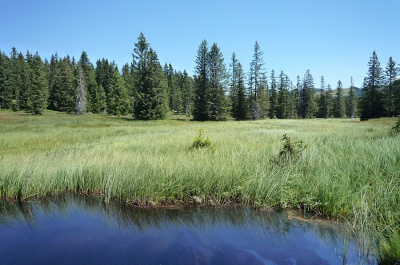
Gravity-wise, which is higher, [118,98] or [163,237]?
[118,98]

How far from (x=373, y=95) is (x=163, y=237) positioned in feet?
215

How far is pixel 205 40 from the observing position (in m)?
58.0

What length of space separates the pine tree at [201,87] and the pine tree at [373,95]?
34.2 metres

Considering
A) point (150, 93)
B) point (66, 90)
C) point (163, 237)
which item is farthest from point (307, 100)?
point (163, 237)

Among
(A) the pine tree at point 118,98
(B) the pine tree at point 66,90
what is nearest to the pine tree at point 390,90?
(A) the pine tree at point 118,98

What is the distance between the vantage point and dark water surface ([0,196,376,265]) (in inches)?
165

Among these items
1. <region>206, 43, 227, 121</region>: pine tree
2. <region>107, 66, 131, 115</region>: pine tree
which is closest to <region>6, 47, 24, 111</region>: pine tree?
<region>107, 66, 131, 115</region>: pine tree

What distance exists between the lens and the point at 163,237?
16.4ft

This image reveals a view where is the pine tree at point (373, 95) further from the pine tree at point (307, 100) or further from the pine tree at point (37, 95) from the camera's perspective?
the pine tree at point (37, 95)

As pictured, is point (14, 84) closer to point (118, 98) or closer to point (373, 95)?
point (118, 98)

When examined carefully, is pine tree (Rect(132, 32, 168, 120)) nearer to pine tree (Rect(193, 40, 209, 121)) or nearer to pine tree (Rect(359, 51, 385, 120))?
pine tree (Rect(193, 40, 209, 121))

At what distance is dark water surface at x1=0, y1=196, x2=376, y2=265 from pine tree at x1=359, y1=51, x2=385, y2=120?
60089mm

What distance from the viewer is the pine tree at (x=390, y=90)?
55.2 metres

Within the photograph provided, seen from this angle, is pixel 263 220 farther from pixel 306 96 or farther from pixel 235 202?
pixel 306 96
